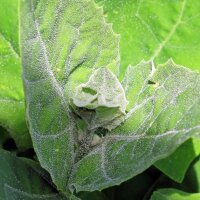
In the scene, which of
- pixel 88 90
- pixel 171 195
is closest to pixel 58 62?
pixel 88 90

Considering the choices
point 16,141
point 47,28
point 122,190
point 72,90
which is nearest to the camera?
point 47,28

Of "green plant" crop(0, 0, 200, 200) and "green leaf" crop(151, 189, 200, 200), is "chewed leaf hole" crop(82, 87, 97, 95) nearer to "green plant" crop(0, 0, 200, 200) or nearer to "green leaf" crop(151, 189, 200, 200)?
"green plant" crop(0, 0, 200, 200)

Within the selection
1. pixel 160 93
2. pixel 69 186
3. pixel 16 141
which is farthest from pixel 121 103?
pixel 16 141

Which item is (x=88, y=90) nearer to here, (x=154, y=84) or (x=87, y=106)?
(x=87, y=106)

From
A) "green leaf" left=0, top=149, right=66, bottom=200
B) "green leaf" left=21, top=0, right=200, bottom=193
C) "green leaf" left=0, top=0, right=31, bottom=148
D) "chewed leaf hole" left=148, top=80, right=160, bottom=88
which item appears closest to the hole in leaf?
"green leaf" left=0, top=0, right=31, bottom=148

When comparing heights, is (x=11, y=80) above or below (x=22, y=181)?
above

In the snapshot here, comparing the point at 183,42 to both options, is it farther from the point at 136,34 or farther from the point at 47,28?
the point at 47,28
